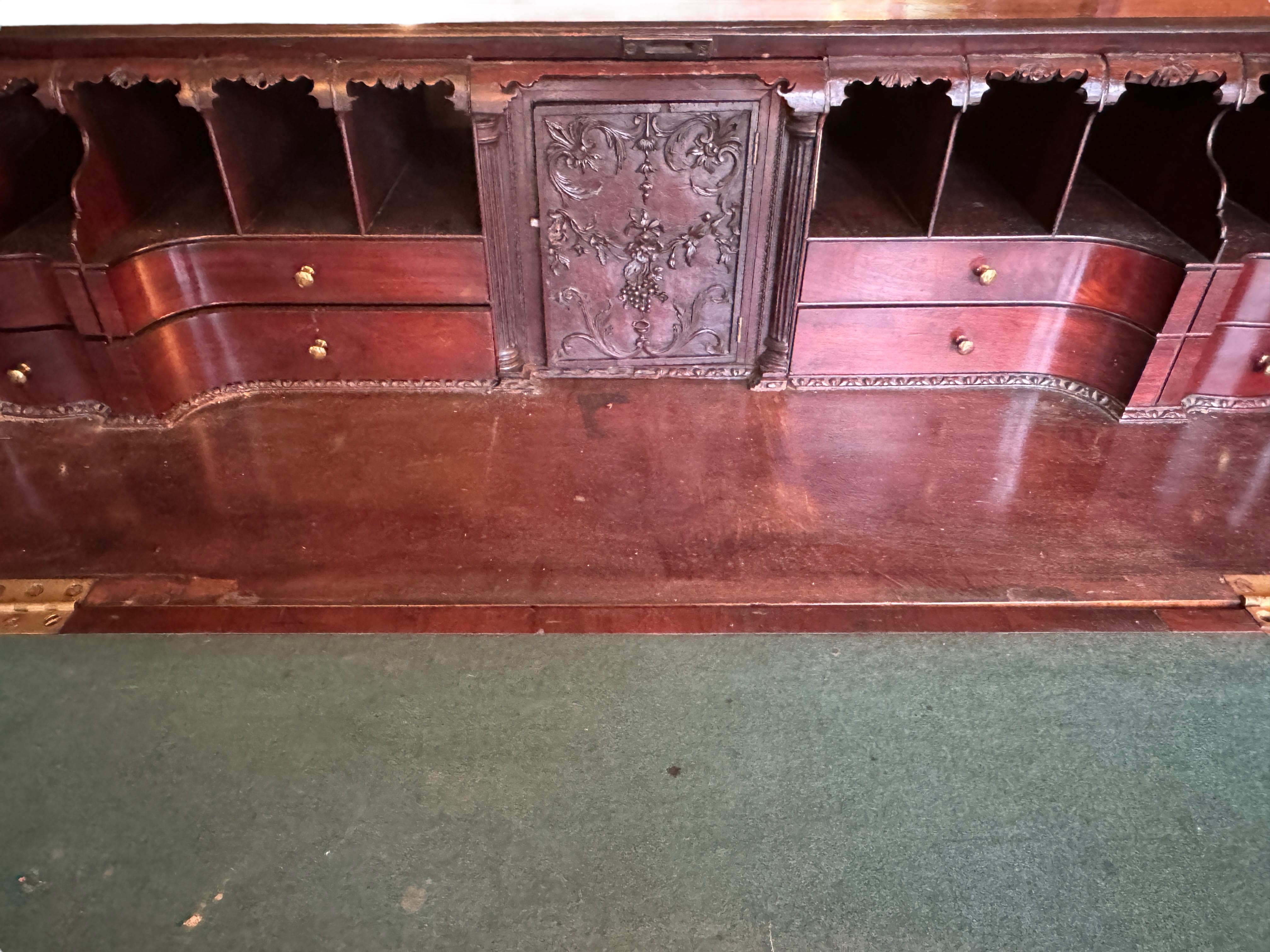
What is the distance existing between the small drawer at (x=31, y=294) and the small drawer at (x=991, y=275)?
1.78 m

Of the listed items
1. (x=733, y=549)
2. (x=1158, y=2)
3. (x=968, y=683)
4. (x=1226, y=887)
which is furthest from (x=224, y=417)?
(x=1158, y=2)

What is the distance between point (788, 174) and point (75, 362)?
Result: 181cm

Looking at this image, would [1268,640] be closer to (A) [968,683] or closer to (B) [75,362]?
(A) [968,683]

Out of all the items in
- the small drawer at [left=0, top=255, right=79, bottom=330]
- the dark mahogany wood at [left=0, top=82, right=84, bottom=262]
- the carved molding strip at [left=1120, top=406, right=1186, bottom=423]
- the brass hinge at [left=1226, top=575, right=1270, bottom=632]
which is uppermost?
the dark mahogany wood at [left=0, top=82, right=84, bottom=262]

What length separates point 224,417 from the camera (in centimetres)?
228

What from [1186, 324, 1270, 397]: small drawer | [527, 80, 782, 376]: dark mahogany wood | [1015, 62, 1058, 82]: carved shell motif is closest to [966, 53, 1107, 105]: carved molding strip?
[1015, 62, 1058, 82]: carved shell motif

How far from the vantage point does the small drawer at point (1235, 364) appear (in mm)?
2227

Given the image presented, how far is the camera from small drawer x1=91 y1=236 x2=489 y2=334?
2.12 meters

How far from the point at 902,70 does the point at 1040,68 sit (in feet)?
0.97

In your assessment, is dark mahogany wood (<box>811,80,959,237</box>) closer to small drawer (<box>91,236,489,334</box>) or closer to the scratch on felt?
small drawer (<box>91,236,489,334</box>)

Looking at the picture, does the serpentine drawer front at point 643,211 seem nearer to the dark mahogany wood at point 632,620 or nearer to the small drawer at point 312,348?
the small drawer at point 312,348

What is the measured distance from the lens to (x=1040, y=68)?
1900mm

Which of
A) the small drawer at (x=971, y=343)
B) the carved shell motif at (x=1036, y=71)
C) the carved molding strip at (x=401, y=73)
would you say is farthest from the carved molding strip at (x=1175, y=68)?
the carved molding strip at (x=401, y=73)

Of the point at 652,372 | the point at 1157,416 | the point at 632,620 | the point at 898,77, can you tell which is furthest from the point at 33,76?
the point at 1157,416
